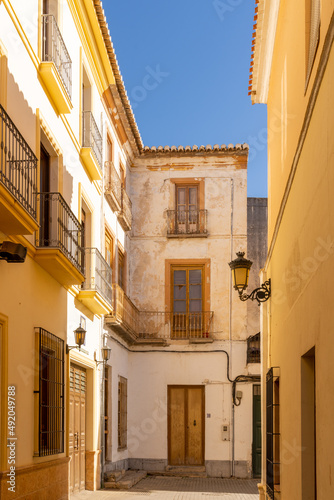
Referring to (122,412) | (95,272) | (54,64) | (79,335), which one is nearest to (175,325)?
(122,412)

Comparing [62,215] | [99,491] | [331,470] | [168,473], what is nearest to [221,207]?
[168,473]

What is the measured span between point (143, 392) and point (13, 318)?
491 inches

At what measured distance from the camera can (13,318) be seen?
9633 millimetres

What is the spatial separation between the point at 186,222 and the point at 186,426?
19.1ft

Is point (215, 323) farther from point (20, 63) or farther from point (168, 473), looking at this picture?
point (20, 63)

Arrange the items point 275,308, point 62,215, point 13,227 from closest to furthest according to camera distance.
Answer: point 13,227, point 275,308, point 62,215

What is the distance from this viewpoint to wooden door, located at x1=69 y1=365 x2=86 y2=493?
46.4ft

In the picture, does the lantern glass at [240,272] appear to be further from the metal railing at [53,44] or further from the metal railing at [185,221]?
the metal railing at [185,221]

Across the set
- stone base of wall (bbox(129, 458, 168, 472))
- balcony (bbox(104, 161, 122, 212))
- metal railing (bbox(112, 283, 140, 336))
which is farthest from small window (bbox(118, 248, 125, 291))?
stone base of wall (bbox(129, 458, 168, 472))

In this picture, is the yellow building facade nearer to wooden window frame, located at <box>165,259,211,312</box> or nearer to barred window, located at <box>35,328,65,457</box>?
barred window, located at <box>35,328,65,457</box>

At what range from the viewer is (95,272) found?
15.0m

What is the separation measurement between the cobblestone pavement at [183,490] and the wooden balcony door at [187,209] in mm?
7021

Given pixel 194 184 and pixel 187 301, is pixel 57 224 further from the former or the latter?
pixel 194 184

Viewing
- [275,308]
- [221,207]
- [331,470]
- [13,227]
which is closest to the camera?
[331,470]
